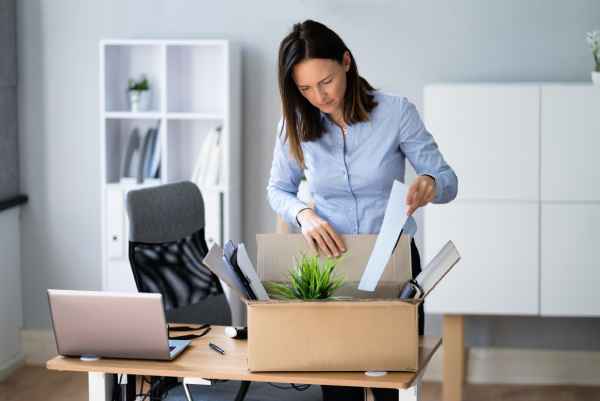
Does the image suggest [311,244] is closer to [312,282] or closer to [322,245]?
[322,245]

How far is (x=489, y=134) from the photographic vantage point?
431 centimetres

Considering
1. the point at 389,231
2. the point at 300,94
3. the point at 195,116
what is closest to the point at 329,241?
the point at 389,231

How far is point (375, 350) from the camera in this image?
231 cm

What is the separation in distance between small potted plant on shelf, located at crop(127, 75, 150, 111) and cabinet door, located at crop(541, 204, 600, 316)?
2.03 meters

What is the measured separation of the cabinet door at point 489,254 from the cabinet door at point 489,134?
87 mm

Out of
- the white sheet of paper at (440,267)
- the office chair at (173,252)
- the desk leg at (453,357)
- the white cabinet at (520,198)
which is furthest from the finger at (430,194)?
the desk leg at (453,357)

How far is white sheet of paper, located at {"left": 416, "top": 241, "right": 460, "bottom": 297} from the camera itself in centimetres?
238

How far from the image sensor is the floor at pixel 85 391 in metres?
4.66

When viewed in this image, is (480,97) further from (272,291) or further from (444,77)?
(272,291)

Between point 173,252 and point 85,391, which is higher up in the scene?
point 173,252

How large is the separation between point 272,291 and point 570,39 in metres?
2.73

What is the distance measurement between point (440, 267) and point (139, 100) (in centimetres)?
278

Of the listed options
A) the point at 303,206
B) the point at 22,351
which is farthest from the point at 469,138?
the point at 22,351

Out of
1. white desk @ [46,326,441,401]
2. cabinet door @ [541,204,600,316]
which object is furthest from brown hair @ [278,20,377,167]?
cabinet door @ [541,204,600,316]
